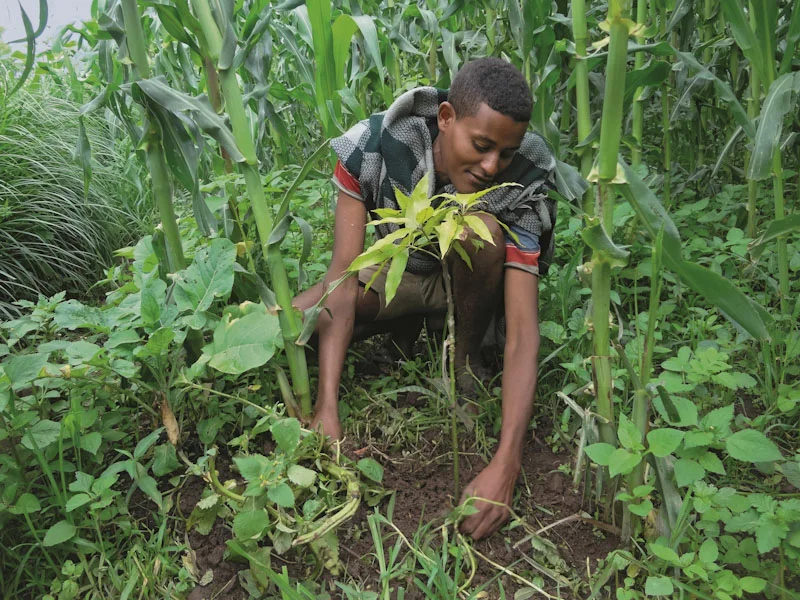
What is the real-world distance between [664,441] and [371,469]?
67 cm

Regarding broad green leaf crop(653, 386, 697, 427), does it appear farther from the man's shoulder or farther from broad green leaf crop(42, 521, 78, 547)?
broad green leaf crop(42, 521, 78, 547)

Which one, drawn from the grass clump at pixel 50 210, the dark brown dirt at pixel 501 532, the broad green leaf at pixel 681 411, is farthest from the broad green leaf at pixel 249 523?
the grass clump at pixel 50 210

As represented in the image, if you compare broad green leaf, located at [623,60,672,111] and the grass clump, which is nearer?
broad green leaf, located at [623,60,672,111]

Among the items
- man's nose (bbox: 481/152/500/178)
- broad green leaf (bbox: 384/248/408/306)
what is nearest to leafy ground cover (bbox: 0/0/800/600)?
man's nose (bbox: 481/152/500/178)

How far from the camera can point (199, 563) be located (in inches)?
55.6

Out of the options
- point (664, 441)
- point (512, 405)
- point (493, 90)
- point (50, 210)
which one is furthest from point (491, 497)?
point (50, 210)

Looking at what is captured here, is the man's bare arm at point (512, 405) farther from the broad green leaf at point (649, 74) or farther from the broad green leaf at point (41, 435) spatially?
the broad green leaf at point (41, 435)

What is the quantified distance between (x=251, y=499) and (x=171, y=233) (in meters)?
0.80

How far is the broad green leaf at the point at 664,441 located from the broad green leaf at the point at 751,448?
3.6 inches

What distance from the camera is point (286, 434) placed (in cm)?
129

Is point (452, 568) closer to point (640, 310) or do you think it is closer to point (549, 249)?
point (549, 249)

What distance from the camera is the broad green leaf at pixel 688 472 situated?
1.17 m

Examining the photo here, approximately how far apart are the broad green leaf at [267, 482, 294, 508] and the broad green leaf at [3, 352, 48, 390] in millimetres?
617

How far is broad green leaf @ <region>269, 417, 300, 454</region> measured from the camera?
129cm
